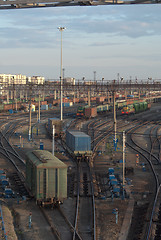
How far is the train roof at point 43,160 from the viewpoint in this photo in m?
26.7

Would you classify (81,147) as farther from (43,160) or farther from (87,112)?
(87,112)

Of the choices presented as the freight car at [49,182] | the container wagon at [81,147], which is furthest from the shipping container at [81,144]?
the freight car at [49,182]

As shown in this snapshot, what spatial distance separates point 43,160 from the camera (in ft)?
90.6

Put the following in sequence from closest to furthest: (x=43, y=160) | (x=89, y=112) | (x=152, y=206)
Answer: (x=152, y=206) < (x=43, y=160) < (x=89, y=112)

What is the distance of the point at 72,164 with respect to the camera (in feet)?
136

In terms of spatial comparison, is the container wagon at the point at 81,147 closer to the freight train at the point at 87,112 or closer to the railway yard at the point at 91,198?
the railway yard at the point at 91,198

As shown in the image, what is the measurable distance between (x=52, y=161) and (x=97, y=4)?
565 inches

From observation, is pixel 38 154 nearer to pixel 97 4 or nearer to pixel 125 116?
pixel 97 4

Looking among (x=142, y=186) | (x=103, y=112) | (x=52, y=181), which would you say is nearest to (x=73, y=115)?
(x=103, y=112)

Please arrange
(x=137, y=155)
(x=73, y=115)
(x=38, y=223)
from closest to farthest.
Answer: (x=38, y=223)
(x=137, y=155)
(x=73, y=115)

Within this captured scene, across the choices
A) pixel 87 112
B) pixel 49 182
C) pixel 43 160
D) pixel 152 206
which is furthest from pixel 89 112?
pixel 49 182

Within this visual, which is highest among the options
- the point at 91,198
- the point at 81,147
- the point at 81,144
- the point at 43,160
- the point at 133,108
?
the point at 133,108

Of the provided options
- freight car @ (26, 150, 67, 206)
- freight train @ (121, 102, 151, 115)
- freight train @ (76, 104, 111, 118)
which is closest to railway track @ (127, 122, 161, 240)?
freight car @ (26, 150, 67, 206)

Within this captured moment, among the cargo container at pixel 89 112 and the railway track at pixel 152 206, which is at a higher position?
the cargo container at pixel 89 112
